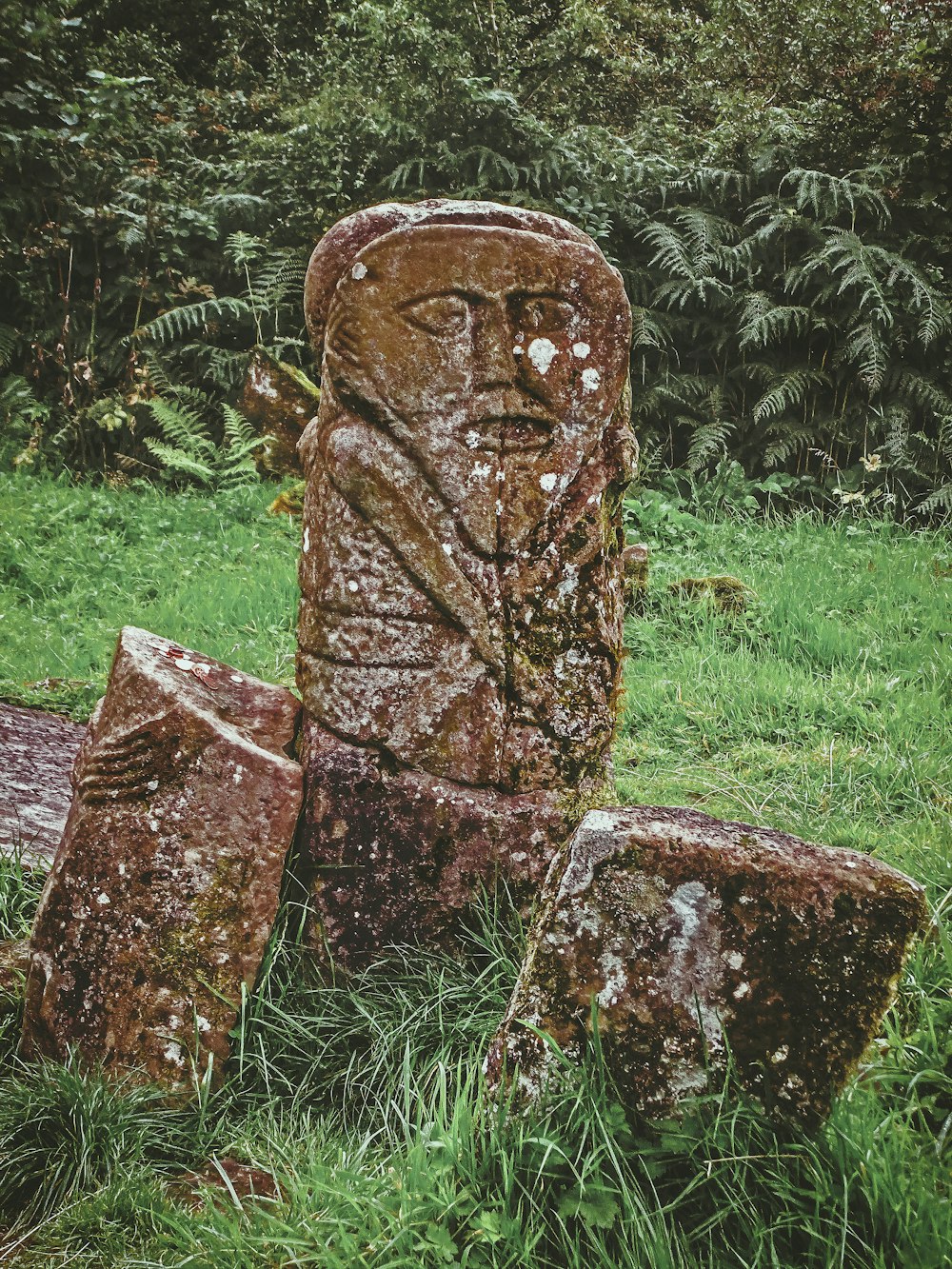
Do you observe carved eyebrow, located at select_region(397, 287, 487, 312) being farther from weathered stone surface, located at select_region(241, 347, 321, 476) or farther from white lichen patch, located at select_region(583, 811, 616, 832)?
weathered stone surface, located at select_region(241, 347, 321, 476)

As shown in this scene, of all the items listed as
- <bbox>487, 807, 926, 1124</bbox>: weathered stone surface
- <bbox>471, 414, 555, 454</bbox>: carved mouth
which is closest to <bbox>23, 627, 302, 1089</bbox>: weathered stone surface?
<bbox>487, 807, 926, 1124</bbox>: weathered stone surface

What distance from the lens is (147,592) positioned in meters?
5.48

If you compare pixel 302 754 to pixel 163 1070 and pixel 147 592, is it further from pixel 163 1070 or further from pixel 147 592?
pixel 147 592

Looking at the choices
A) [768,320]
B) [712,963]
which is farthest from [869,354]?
[712,963]

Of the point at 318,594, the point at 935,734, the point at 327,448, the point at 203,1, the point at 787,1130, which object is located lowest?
the point at 935,734

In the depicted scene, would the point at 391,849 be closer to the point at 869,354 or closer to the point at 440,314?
the point at 440,314

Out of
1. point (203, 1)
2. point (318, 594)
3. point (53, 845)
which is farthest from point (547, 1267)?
point (203, 1)

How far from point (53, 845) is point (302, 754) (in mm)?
1078

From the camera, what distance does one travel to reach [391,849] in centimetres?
255

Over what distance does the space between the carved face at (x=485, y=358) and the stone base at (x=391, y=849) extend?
71 centimetres

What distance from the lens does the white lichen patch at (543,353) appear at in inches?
100

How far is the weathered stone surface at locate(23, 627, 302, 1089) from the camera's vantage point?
7.06 feet

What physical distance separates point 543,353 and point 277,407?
5.38 metres

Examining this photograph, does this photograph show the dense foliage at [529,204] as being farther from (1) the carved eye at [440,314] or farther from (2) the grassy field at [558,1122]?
(1) the carved eye at [440,314]
